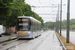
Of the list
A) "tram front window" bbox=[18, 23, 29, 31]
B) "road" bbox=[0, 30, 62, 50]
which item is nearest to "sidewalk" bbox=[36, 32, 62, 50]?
"road" bbox=[0, 30, 62, 50]

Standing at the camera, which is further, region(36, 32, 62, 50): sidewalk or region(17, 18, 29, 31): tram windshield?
region(17, 18, 29, 31): tram windshield

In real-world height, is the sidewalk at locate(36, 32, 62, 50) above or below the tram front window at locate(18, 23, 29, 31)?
below

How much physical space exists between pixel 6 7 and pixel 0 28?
11505 millimetres

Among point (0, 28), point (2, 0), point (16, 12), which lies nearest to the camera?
point (2, 0)

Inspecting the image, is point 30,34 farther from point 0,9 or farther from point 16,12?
point 16,12

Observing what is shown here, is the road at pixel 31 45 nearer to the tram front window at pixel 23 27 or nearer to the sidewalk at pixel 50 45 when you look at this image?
the sidewalk at pixel 50 45

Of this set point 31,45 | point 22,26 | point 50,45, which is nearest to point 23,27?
point 22,26

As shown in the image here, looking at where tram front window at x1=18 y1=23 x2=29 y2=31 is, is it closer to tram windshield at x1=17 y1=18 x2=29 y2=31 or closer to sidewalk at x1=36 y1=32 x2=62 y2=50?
tram windshield at x1=17 y1=18 x2=29 y2=31

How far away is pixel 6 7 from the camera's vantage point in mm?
24094

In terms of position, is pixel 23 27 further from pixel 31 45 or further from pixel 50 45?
pixel 50 45

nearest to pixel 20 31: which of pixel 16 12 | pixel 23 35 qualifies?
pixel 23 35

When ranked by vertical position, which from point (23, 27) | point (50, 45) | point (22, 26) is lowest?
point (50, 45)

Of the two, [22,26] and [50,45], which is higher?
[22,26]

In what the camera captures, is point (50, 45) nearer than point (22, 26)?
Yes
